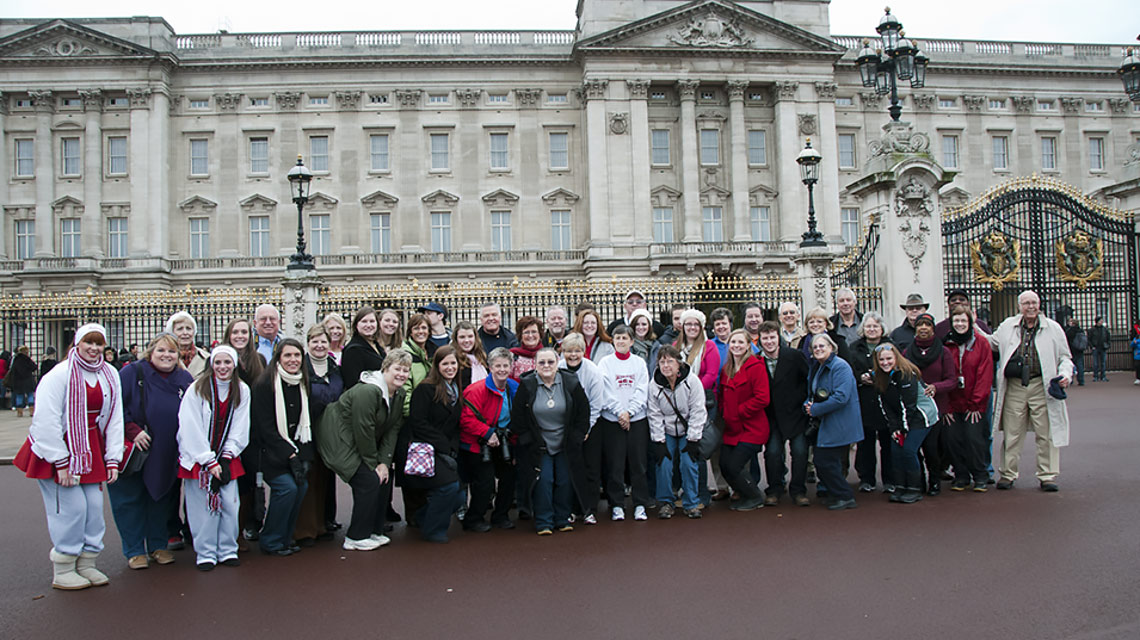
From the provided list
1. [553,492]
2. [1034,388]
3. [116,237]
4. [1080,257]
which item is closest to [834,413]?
[1034,388]

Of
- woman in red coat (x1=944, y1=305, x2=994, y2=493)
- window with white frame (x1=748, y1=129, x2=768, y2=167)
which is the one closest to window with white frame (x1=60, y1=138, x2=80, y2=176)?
window with white frame (x1=748, y1=129, x2=768, y2=167)

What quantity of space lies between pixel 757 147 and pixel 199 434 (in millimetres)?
38400

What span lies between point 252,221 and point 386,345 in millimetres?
35252

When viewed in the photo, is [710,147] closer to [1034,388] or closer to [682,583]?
[1034,388]

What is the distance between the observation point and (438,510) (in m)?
7.17

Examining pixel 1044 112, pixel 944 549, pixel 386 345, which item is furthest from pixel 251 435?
pixel 1044 112

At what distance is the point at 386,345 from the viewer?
8328mm

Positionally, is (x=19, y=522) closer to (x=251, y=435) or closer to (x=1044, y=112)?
(x=251, y=435)

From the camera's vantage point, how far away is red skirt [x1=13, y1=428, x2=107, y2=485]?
6055 millimetres

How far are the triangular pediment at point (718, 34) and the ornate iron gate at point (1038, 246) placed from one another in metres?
25.3

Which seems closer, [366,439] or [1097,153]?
[366,439]

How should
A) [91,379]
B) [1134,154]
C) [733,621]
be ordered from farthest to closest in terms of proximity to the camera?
1. [1134,154]
2. [91,379]
3. [733,621]

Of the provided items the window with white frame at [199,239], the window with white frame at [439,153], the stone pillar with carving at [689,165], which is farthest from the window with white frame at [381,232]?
the stone pillar with carving at [689,165]

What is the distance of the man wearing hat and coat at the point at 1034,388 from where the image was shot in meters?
8.45
